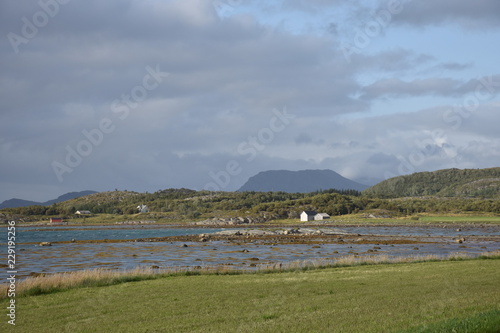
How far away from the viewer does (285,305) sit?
2133 centimetres

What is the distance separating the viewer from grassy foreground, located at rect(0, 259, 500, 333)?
53.5 ft

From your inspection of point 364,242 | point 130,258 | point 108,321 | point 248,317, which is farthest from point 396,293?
point 364,242

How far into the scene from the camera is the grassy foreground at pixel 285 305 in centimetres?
1630

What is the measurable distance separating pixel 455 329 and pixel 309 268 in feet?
88.1

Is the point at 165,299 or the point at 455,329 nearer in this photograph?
the point at 455,329

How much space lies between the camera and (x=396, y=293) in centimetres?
2278

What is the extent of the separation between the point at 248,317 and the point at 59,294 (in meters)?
15.1

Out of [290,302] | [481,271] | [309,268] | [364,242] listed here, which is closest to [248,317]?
[290,302]

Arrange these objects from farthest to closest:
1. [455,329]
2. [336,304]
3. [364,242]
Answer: [364,242] < [336,304] < [455,329]

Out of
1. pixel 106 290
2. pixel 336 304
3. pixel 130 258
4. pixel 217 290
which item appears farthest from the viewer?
pixel 130 258

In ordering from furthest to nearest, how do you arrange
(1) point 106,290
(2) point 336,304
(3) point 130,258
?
(3) point 130,258
(1) point 106,290
(2) point 336,304

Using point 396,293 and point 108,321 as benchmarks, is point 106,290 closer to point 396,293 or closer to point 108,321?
point 108,321

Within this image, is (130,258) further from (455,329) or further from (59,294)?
(455,329)

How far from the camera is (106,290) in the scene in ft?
97.2
